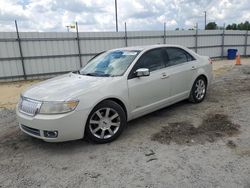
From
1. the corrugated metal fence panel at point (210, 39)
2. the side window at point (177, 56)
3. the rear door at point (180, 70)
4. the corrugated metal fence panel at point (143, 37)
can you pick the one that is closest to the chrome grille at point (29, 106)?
the rear door at point (180, 70)

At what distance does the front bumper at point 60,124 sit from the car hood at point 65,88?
0.27 metres

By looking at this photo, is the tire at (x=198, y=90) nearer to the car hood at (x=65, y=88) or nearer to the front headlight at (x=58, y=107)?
the car hood at (x=65, y=88)

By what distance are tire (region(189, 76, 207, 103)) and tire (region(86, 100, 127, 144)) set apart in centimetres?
243

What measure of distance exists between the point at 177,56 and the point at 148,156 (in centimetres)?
280

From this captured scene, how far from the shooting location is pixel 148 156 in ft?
11.9

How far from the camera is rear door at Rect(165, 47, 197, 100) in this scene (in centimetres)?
529

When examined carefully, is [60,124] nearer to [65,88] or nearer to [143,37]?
[65,88]

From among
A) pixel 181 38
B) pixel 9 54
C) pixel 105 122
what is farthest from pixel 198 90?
pixel 181 38

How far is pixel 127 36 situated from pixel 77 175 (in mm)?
12546

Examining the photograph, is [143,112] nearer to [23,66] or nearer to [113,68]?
[113,68]

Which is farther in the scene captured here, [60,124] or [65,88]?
[65,88]

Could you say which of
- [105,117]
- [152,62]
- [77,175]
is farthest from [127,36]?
[77,175]

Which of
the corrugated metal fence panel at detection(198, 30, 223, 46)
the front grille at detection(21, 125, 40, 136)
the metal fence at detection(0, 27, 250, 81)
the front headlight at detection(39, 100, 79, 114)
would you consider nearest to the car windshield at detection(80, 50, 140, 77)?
the front headlight at detection(39, 100, 79, 114)

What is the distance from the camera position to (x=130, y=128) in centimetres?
481
